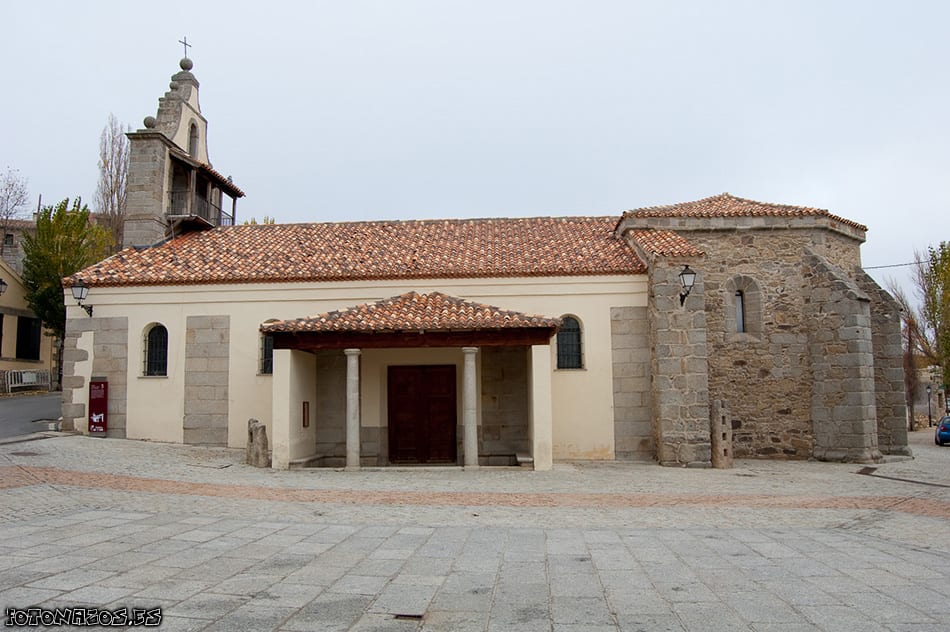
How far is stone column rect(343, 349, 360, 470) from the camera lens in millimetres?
14336

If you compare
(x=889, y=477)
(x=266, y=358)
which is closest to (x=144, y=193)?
(x=266, y=358)

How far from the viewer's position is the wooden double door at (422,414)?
53.9 ft

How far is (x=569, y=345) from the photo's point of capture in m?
16.8

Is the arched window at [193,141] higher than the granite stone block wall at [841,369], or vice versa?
the arched window at [193,141]

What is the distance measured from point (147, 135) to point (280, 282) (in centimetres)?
760

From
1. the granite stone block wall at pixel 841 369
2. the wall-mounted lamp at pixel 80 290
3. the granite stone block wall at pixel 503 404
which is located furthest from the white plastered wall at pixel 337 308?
the granite stone block wall at pixel 841 369

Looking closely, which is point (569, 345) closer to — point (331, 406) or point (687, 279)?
point (687, 279)

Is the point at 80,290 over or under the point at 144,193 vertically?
under

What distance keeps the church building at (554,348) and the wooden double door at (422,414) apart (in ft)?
0.12

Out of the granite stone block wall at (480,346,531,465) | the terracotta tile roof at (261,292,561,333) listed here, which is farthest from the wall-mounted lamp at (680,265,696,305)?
the granite stone block wall at (480,346,531,465)

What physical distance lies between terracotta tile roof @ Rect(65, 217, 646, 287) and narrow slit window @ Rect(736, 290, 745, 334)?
10.1 ft

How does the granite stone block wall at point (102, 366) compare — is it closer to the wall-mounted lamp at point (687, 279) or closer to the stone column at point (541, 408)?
the stone column at point (541, 408)

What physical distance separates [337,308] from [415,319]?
339cm

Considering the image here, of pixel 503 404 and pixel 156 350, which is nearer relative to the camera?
pixel 503 404
